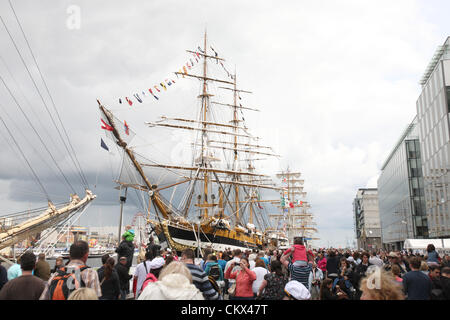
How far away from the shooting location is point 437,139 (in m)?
35.9

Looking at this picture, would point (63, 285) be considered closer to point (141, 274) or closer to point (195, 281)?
point (195, 281)

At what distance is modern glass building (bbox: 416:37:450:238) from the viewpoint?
109ft

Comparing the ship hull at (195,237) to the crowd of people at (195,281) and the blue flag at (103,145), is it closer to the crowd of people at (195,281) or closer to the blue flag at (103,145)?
the blue flag at (103,145)

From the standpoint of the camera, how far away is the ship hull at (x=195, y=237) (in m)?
36.5

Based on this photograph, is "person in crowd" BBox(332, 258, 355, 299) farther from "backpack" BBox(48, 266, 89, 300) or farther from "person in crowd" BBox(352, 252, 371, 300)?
"backpack" BBox(48, 266, 89, 300)

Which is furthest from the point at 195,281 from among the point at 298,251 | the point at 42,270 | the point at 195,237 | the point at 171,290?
the point at 195,237

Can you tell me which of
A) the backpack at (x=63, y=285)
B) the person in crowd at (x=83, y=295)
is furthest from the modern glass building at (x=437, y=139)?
the person in crowd at (x=83, y=295)

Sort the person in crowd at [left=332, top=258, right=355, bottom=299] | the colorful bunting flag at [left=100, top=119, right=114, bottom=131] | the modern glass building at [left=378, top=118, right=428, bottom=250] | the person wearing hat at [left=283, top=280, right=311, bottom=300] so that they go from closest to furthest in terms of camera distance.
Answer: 1. the person wearing hat at [left=283, top=280, right=311, bottom=300]
2. the person in crowd at [left=332, top=258, right=355, bottom=299]
3. the colorful bunting flag at [left=100, top=119, right=114, bottom=131]
4. the modern glass building at [left=378, top=118, right=428, bottom=250]

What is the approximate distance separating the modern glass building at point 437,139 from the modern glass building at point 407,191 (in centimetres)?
1353

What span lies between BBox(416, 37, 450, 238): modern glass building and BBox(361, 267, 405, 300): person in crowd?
34124mm

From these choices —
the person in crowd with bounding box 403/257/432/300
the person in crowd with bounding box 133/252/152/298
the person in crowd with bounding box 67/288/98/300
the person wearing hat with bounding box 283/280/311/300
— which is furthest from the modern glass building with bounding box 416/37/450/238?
the person in crowd with bounding box 67/288/98/300

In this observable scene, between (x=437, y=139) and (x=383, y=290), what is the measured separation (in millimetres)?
37557
